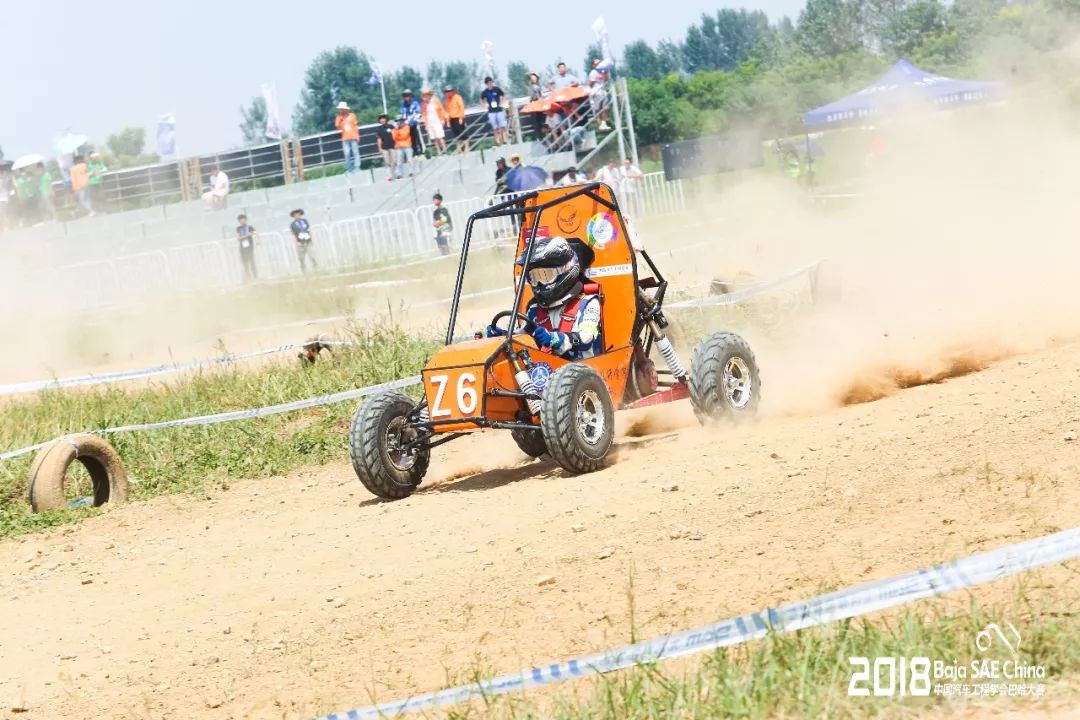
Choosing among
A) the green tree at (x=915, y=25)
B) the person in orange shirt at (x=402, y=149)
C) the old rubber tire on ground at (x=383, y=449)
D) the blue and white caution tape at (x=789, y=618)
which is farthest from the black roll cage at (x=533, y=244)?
the green tree at (x=915, y=25)

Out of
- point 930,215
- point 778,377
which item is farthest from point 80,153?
point 778,377

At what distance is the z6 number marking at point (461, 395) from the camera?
8.58 meters

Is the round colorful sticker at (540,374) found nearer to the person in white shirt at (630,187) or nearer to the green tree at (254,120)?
the person in white shirt at (630,187)

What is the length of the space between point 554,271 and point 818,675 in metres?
5.19

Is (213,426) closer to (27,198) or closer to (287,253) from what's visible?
(287,253)

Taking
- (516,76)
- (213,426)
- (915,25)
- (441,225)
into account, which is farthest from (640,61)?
(213,426)

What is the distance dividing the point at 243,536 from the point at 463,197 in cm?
2093

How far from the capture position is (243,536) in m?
8.84

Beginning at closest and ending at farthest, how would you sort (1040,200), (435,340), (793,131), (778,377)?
1. (778,377)
2. (435,340)
3. (1040,200)
4. (793,131)

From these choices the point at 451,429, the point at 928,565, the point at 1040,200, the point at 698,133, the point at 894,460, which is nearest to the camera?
the point at 928,565

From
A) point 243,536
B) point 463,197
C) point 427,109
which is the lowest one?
point 243,536

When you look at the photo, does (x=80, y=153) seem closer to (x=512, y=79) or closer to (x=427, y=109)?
(x=427, y=109)

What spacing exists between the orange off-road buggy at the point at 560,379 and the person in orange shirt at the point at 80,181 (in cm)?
2844

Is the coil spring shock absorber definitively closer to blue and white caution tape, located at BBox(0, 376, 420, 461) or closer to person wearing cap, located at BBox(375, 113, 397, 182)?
blue and white caution tape, located at BBox(0, 376, 420, 461)
